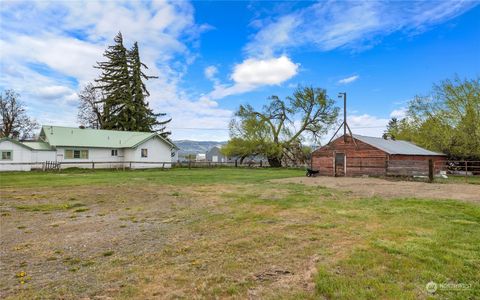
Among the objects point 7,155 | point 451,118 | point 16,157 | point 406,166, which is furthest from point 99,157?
point 451,118

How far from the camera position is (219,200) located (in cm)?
1117

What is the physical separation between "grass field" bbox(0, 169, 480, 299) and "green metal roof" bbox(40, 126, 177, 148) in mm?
21974

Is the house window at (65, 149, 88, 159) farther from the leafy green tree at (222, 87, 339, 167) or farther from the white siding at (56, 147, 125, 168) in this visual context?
the leafy green tree at (222, 87, 339, 167)

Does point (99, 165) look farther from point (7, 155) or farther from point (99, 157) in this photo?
point (7, 155)

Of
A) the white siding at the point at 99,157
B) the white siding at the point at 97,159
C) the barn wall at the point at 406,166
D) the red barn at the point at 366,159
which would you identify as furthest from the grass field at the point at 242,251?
the white siding at the point at 97,159

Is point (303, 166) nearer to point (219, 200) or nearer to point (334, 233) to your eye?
point (219, 200)

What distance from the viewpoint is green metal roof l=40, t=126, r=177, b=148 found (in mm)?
29231

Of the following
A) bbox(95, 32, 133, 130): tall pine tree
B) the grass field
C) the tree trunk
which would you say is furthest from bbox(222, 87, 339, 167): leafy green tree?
the grass field

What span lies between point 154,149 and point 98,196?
71.3ft

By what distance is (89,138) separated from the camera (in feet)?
103

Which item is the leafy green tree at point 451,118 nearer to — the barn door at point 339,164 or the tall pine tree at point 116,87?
the barn door at point 339,164

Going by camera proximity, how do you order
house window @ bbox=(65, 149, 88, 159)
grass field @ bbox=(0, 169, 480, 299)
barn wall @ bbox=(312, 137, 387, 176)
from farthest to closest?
1. house window @ bbox=(65, 149, 88, 159)
2. barn wall @ bbox=(312, 137, 387, 176)
3. grass field @ bbox=(0, 169, 480, 299)

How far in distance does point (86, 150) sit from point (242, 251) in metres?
29.6

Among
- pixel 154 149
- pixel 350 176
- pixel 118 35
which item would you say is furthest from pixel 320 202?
pixel 118 35
